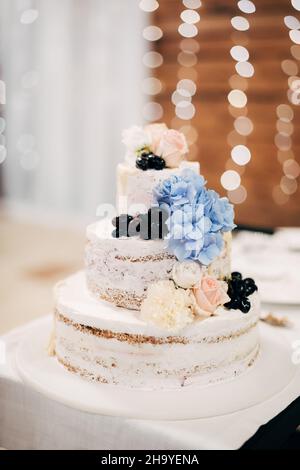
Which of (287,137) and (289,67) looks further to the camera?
(287,137)

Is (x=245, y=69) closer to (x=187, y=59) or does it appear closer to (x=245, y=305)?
(x=187, y=59)

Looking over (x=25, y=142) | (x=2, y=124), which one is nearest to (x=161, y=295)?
(x=25, y=142)

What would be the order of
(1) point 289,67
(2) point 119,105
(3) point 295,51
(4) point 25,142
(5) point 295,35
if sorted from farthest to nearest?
(4) point 25,142, (2) point 119,105, (1) point 289,67, (3) point 295,51, (5) point 295,35

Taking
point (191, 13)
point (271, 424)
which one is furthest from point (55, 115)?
point (271, 424)

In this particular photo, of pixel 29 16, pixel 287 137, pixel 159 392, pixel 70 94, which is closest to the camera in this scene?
pixel 159 392

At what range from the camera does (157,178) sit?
1.74 m

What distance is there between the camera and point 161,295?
1.59 meters

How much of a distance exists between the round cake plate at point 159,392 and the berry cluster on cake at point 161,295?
38 mm

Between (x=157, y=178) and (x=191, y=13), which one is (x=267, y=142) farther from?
(x=157, y=178)

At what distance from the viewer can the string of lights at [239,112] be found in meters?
5.65

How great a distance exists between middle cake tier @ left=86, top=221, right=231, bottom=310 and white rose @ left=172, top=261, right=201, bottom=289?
0.05 meters

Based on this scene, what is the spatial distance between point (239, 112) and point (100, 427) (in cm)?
467
